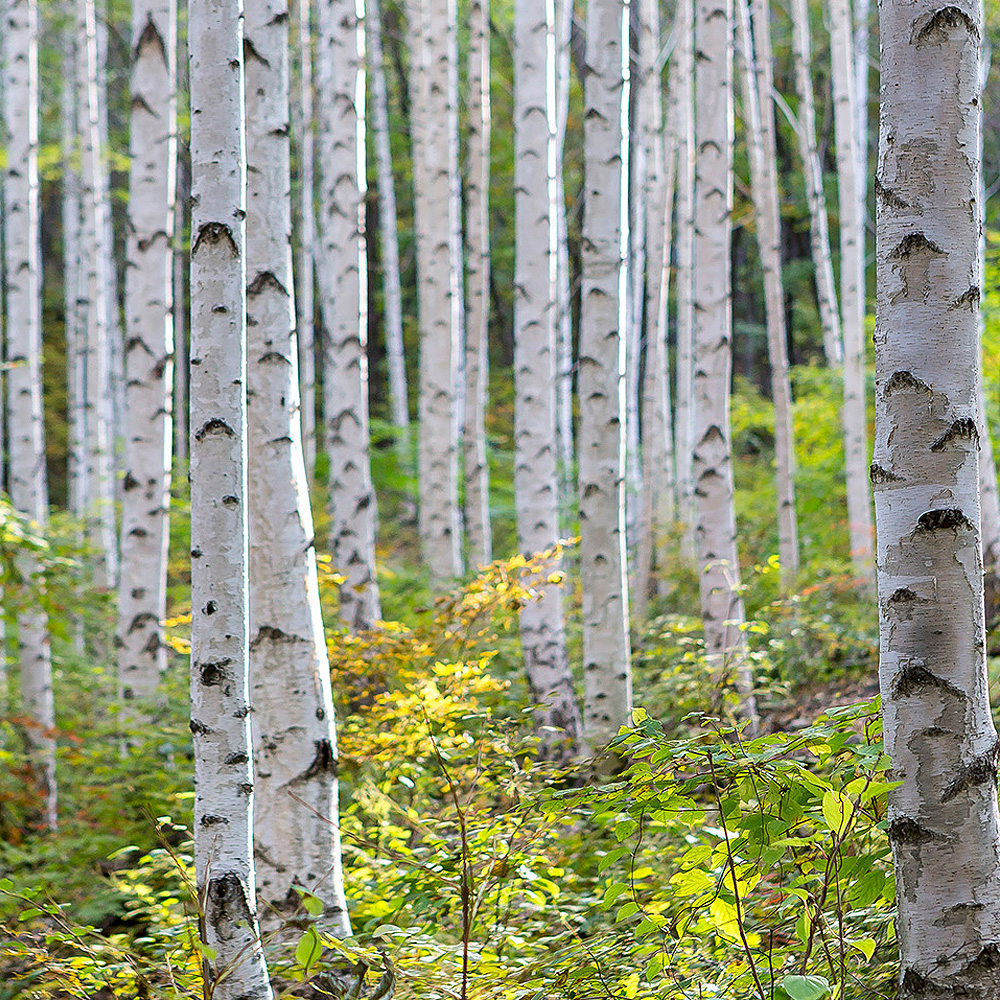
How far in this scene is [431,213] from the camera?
912cm

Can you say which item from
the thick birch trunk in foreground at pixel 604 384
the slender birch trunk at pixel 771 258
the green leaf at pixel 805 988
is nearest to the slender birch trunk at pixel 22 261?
the thick birch trunk in foreground at pixel 604 384

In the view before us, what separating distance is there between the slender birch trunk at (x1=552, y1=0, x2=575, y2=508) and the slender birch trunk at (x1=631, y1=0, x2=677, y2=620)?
978 mm

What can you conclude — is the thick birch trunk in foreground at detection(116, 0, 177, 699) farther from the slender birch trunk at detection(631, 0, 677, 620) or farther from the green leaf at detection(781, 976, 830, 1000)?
the slender birch trunk at detection(631, 0, 677, 620)

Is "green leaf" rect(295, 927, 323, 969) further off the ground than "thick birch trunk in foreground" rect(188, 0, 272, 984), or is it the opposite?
"thick birch trunk in foreground" rect(188, 0, 272, 984)

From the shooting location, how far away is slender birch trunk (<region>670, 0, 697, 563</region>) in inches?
403

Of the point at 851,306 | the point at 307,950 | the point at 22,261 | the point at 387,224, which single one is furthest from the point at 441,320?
the point at 307,950

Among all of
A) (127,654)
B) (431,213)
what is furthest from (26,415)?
(431,213)

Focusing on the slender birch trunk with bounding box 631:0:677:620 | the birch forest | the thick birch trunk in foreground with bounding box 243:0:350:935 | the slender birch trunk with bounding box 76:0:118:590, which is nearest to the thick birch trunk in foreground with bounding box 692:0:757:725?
the birch forest

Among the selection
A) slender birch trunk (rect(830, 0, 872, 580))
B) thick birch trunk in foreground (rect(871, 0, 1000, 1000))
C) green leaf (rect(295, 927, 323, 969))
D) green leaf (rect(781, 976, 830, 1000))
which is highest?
slender birch trunk (rect(830, 0, 872, 580))

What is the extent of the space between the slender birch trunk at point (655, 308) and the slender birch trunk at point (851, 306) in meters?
1.86

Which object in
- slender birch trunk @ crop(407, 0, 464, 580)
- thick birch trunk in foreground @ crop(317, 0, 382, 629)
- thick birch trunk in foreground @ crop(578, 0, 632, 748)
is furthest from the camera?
slender birch trunk @ crop(407, 0, 464, 580)

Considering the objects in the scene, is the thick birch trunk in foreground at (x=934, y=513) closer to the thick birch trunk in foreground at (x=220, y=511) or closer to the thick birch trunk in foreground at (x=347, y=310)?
the thick birch trunk in foreground at (x=220, y=511)

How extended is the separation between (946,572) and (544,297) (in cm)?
479

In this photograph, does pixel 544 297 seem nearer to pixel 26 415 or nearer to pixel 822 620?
pixel 822 620
